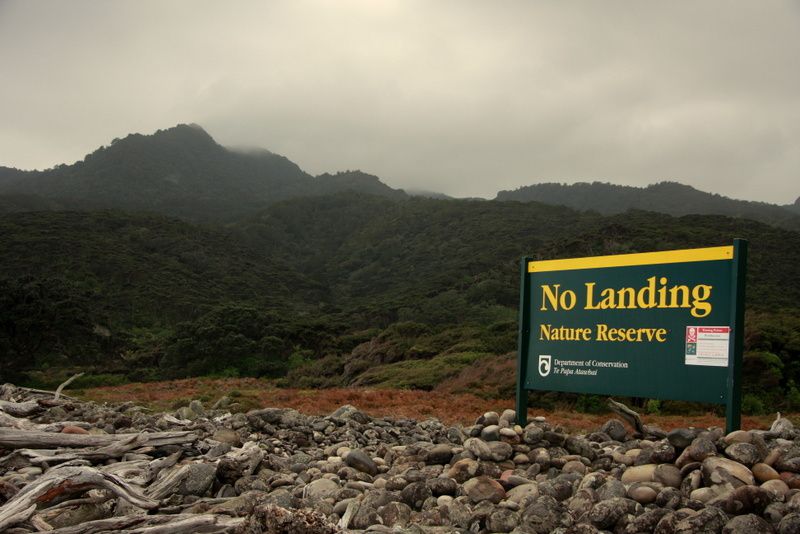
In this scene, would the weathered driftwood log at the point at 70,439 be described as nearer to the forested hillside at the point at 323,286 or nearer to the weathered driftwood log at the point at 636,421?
the weathered driftwood log at the point at 636,421

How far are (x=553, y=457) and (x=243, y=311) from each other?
36160mm

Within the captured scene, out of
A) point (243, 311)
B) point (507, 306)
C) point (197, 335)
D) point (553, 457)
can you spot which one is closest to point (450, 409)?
point (553, 457)

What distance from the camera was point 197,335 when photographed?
36.0 metres

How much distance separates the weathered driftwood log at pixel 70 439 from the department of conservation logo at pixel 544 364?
3.90 m

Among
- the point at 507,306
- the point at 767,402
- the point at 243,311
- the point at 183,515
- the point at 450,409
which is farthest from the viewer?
the point at 507,306

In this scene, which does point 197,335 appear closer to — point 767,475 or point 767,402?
point 767,402

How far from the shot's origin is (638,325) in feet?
21.8

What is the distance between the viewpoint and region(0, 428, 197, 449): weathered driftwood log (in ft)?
21.1

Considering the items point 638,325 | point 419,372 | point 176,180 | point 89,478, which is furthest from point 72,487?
point 176,180

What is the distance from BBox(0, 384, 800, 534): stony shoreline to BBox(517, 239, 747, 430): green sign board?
1.83 ft

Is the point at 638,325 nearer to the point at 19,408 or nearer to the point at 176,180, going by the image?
the point at 19,408

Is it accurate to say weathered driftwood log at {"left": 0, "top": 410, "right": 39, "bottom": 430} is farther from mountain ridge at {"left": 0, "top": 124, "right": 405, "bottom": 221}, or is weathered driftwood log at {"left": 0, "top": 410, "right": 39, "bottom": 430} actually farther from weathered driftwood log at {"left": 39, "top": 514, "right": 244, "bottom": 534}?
mountain ridge at {"left": 0, "top": 124, "right": 405, "bottom": 221}

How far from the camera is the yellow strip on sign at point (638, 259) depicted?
20.3 ft

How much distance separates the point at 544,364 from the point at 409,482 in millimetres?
2283
